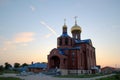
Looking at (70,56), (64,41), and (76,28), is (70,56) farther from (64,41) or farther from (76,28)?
(76,28)

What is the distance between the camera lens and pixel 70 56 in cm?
5422

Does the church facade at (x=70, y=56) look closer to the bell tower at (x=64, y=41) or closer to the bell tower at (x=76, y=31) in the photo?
the bell tower at (x=64, y=41)

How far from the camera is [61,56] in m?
50.9

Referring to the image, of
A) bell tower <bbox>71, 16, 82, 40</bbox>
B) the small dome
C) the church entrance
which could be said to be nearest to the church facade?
the church entrance

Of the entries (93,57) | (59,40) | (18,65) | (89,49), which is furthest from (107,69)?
(18,65)

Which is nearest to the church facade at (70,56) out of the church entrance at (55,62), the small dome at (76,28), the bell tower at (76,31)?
the church entrance at (55,62)

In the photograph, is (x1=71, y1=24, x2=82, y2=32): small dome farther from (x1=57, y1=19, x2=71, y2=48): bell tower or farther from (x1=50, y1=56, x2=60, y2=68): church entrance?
(x1=50, y1=56, x2=60, y2=68): church entrance

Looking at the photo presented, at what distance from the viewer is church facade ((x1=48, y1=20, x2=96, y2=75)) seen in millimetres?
51969

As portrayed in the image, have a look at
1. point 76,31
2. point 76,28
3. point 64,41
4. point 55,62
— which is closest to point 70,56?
point 55,62

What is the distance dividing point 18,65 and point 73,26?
5997 centimetres

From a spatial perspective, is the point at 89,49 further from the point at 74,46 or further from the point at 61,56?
the point at 61,56

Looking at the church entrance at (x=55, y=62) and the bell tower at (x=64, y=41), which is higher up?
the bell tower at (x=64, y=41)

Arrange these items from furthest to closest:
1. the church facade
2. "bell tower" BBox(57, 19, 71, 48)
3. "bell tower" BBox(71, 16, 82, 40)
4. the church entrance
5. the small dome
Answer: "bell tower" BBox(71, 16, 82, 40), the small dome, "bell tower" BBox(57, 19, 71, 48), the church entrance, the church facade

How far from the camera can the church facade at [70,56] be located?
52.0 metres
